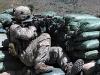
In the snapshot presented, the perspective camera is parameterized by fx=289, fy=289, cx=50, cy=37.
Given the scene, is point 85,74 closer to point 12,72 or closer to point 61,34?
point 61,34

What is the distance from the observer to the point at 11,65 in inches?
208

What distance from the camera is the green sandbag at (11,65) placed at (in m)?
5.21

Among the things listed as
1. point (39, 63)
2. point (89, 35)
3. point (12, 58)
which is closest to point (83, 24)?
point (89, 35)

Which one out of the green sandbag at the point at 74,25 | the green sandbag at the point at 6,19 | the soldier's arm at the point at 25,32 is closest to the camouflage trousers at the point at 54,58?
the soldier's arm at the point at 25,32

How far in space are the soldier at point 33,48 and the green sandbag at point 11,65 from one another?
0.28 m

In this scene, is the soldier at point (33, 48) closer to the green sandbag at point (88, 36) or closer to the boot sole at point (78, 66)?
the boot sole at point (78, 66)

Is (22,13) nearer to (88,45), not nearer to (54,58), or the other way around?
(54,58)

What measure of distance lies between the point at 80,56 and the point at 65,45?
1.28ft

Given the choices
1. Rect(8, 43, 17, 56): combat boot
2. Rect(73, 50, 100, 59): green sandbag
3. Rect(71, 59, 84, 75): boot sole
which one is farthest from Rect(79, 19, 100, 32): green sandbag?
Rect(8, 43, 17, 56): combat boot

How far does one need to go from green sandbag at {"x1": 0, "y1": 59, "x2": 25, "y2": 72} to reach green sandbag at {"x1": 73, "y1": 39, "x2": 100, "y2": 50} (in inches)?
55.4

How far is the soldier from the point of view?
4.57 metres

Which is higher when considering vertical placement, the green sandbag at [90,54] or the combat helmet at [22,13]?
the combat helmet at [22,13]

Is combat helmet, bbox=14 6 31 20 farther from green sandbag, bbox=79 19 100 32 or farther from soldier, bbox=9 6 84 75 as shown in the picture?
green sandbag, bbox=79 19 100 32

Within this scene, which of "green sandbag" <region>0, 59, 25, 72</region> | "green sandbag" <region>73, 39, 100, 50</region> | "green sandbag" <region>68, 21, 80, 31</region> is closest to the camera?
"green sandbag" <region>73, 39, 100, 50</region>
